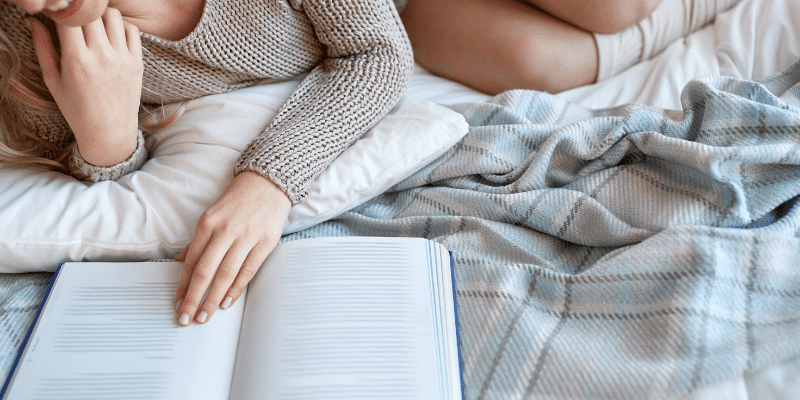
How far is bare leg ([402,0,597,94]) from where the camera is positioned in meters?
0.87

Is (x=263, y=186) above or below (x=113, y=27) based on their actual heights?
below

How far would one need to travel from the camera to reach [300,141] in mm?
634

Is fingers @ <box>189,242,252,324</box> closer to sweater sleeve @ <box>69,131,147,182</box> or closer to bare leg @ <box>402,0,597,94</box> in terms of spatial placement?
sweater sleeve @ <box>69,131,147,182</box>

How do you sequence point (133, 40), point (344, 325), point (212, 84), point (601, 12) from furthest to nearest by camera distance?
point (601, 12), point (212, 84), point (133, 40), point (344, 325)

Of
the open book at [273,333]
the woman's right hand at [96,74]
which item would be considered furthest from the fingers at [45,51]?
the open book at [273,333]

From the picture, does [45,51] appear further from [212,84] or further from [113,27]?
[212,84]

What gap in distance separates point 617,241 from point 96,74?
598 mm

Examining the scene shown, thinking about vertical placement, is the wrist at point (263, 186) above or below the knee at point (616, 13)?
below

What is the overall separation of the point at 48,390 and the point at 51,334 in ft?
0.21

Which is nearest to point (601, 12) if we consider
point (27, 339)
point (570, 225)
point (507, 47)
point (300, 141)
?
point (507, 47)

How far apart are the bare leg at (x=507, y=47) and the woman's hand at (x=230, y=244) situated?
446mm

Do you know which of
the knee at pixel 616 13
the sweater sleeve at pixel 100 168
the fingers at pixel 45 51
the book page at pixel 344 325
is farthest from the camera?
the knee at pixel 616 13

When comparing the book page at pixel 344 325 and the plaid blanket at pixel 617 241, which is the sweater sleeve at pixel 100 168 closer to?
the plaid blanket at pixel 617 241

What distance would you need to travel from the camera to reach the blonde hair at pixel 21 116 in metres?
0.61
